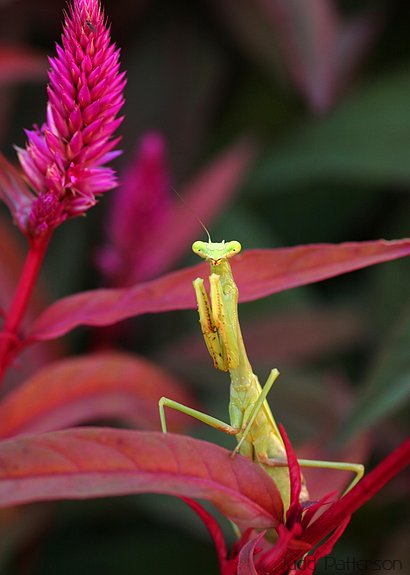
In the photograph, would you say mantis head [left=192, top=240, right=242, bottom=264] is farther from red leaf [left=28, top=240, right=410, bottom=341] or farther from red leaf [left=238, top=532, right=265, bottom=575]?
red leaf [left=238, top=532, right=265, bottom=575]

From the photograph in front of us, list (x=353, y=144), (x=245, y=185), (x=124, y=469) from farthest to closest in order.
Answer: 1. (x=245, y=185)
2. (x=353, y=144)
3. (x=124, y=469)

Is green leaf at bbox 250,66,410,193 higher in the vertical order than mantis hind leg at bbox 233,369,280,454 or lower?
higher

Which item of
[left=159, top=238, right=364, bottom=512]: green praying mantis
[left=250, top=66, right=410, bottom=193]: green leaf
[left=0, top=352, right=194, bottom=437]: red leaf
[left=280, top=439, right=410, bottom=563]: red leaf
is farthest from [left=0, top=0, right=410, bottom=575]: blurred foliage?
[left=280, top=439, right=410, bottom=563]: red leaf

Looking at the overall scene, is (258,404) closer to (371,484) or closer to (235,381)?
(235,381)

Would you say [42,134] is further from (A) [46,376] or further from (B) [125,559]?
(B) [125,559]

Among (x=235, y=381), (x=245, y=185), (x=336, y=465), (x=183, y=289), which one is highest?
(x=245, y=185)

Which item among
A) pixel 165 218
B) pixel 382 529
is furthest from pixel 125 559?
pixel 165 218

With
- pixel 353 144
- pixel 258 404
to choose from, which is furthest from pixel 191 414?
pixel 353 144
